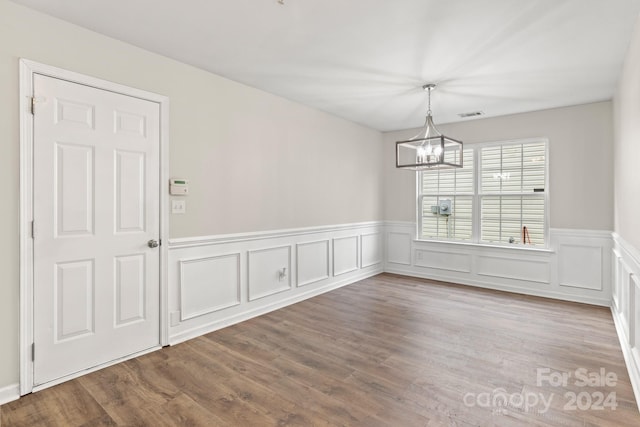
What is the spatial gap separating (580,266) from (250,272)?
427 centimetres

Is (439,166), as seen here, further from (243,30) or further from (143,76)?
(143,76)

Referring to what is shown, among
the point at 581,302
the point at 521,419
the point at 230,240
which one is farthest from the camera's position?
the point at 581,302

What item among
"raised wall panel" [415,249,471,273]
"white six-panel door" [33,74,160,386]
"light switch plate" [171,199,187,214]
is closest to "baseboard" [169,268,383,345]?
"white six-panel door" [33,74,160,386]

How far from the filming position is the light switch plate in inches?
124

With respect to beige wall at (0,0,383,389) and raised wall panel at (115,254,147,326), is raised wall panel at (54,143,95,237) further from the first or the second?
raised wall panel at (115,254,147,326)

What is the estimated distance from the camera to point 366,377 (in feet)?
8.39

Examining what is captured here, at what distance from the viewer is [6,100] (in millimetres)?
2232

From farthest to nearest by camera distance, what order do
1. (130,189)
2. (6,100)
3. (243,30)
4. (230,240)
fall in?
(230,240)
(130,189)
(243,30)
(6,100)

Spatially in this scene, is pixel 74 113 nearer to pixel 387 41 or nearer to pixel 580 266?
pixel 387 41

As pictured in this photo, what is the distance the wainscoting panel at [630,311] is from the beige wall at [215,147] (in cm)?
329

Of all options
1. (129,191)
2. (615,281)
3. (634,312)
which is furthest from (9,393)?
(615,281)

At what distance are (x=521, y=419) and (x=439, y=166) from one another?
223 cm

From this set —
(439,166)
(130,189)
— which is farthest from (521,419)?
(130,189)

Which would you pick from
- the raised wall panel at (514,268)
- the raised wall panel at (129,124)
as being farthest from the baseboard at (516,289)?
the raised wall panel at (129,124)
